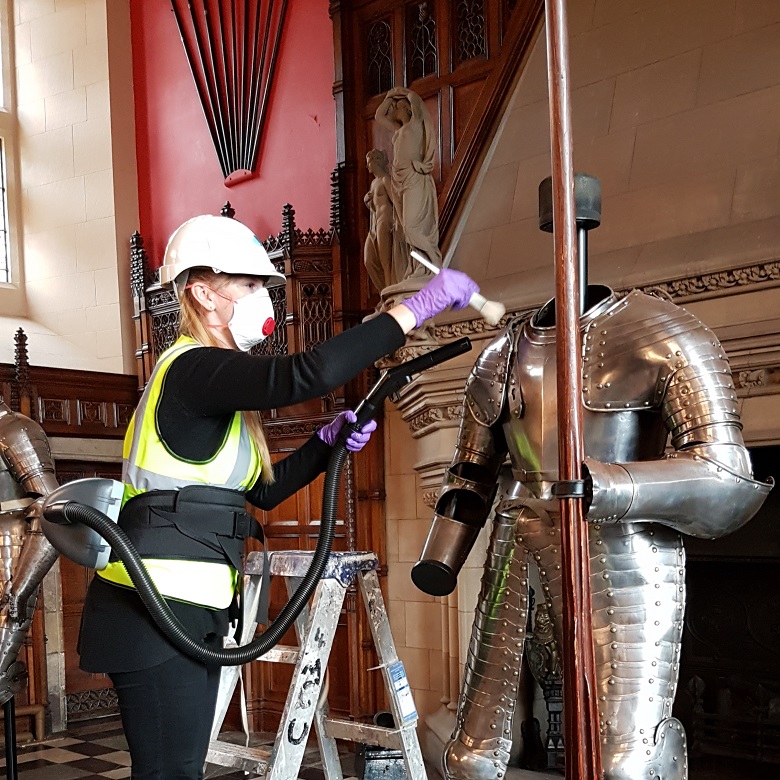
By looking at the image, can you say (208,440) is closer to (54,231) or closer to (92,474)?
(92,474)

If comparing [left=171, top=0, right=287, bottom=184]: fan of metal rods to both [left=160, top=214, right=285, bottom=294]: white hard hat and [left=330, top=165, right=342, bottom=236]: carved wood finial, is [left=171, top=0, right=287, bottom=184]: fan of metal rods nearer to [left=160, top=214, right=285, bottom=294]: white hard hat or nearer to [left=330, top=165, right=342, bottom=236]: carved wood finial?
[left=330, top=165, right=342, bottom=236]: carved wood finial

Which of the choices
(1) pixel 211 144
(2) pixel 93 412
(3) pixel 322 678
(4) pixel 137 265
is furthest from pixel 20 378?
(3) pixel 322 678

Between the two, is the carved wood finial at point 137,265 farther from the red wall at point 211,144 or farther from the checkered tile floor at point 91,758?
the checkered tile floor at point 91,758

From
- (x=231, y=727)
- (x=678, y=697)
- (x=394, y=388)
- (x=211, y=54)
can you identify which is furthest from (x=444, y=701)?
(x=211, y=54)

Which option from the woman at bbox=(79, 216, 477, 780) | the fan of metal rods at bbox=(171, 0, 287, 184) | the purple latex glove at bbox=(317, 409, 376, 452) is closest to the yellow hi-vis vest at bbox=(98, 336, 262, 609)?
the woman at bbox=(79, 216, 477, 780)

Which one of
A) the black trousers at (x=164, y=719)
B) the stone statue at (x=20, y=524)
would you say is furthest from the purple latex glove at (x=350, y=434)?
the stone statue at (x=20, y=524)

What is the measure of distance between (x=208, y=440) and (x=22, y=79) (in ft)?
21.0

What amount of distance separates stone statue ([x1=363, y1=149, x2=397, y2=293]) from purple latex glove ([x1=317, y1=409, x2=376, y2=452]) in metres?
2.32

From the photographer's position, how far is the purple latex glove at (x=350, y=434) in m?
2.14

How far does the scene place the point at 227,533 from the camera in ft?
5.97

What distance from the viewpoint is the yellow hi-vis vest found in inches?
69.7

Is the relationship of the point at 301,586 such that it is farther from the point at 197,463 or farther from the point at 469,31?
the point at 469,31

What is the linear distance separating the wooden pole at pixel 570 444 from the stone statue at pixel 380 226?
10.5 ft

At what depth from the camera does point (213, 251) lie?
188 cm
